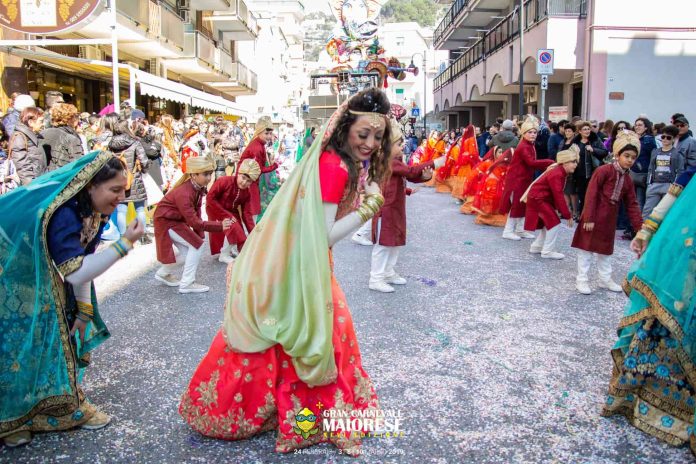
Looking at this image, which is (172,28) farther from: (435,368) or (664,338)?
(664,338)

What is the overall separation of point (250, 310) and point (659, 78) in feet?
54.6

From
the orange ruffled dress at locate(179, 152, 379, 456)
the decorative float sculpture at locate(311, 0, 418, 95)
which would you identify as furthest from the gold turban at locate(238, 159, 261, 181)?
the decorative float sculpture at locate(311, 0, 418, 95)

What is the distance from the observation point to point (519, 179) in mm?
9086

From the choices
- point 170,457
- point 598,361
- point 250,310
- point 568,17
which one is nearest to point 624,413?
point 598,361

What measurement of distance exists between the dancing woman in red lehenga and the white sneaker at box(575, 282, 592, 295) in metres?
3.61

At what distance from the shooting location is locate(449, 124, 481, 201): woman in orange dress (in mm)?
13134

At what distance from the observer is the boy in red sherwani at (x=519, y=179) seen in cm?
877

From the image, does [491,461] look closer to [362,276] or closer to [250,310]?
[250,310]

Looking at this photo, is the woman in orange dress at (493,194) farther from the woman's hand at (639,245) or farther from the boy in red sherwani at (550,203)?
the woman's hand at (639,245)

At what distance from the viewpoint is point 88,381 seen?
12.1ft

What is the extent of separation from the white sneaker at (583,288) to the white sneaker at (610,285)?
0.18m

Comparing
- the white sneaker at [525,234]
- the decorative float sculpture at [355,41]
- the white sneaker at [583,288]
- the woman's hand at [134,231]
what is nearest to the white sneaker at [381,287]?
the white sneaker at [583,288]

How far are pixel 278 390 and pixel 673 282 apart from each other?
193cm

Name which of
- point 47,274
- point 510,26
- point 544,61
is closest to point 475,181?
point 544,61
